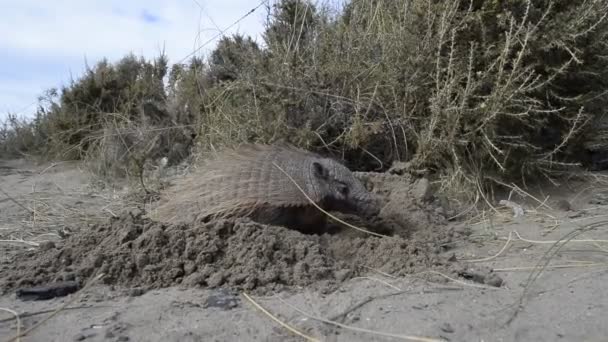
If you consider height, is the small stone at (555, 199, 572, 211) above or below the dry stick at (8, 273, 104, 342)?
below

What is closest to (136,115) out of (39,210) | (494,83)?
(39,210)

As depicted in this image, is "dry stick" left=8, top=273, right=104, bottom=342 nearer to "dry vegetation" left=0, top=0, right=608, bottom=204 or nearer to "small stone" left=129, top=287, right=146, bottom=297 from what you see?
"small stone" left=129, top=287, right=146, bottom=297

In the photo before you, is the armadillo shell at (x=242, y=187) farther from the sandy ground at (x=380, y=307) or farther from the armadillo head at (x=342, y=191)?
the sandy ground at (x=380, y=307)

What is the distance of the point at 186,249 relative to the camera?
2.58m

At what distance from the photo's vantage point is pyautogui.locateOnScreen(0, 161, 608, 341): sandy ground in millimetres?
1917

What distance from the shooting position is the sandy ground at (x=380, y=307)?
1.92m

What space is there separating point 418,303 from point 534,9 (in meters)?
2.63

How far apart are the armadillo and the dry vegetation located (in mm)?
740

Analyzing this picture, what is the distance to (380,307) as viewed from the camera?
214cm

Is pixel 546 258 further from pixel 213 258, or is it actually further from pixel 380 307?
pixel 213 258

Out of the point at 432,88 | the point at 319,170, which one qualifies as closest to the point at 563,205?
the point at 432,88

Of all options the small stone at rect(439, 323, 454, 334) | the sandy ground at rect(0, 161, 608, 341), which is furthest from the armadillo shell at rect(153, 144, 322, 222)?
the small stone at rect(439, 323, 454, 334)

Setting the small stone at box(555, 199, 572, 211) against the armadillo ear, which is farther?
the small stone at box(555, 199, 572, 211)

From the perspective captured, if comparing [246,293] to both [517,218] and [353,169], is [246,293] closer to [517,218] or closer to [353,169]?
[517,218]
